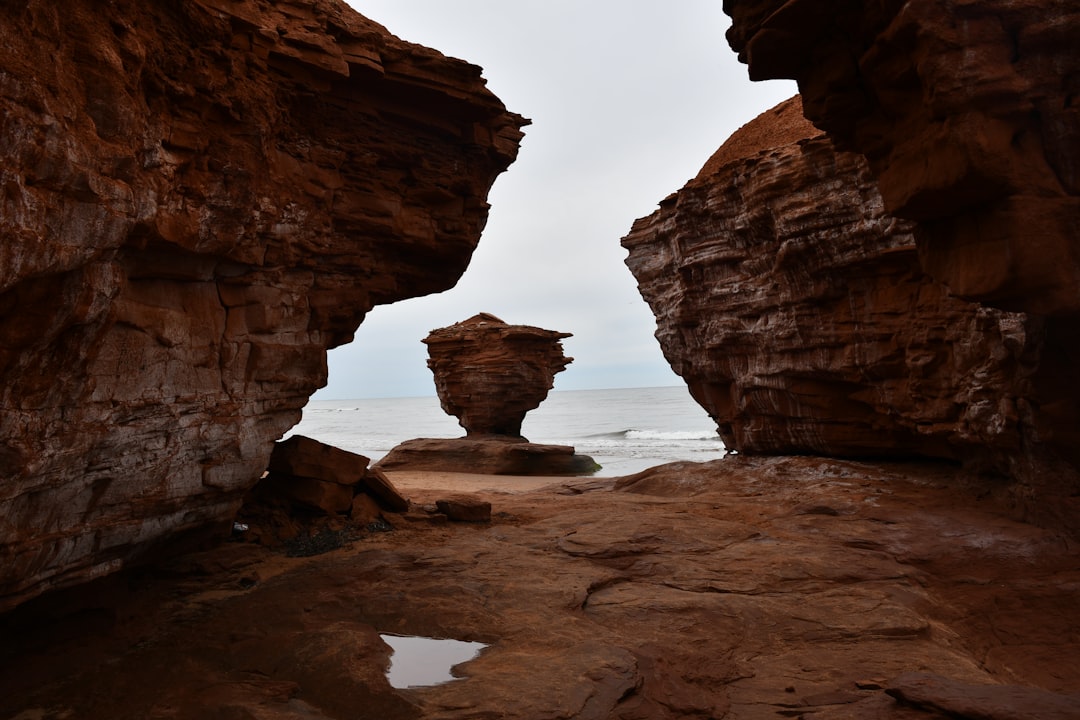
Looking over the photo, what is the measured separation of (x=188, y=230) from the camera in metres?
7.25

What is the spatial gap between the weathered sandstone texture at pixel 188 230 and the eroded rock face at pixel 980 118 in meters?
5.66

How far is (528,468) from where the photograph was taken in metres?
28.6

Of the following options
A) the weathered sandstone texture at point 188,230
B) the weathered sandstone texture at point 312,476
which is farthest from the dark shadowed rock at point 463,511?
the weathered sandstone texture at point 188,230

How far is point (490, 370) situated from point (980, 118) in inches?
1048

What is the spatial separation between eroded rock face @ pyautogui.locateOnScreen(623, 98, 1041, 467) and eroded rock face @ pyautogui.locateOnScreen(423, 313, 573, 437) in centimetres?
1347

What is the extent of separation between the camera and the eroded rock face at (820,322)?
1150 cm

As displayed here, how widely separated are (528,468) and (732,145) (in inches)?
612

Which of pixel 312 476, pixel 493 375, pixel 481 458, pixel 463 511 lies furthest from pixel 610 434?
pixel 312 476

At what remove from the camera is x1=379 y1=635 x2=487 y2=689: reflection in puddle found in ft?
19.0

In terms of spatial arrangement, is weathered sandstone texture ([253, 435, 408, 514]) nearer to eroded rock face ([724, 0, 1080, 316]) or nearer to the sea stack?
eroded rock face ([724, 0, 1080, 316])

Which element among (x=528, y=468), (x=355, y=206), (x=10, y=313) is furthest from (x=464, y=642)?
(x=528, y=468)

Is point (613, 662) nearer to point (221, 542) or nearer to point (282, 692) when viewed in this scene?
point (282, 692)

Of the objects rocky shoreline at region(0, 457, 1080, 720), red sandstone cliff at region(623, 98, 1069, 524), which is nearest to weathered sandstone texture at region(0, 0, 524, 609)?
rocky shoreline at region(0, 457, 1080, 720)

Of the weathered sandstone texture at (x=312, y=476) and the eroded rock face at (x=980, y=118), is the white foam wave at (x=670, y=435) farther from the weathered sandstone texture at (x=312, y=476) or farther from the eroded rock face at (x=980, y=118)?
the eroded rock face at (x=980, y=118)
